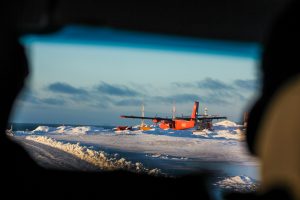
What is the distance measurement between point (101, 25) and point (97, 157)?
1.19 meters

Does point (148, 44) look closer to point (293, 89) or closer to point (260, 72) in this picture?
point (260, 72)

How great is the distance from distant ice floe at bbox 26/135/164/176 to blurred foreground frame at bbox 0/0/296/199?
76cm

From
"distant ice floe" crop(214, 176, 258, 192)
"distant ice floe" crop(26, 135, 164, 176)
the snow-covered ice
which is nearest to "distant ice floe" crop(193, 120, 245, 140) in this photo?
the snow-covered ice

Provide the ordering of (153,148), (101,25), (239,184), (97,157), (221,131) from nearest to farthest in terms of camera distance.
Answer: (101,25) < (239,184) < (97,157) < (221,131) < (153,148)

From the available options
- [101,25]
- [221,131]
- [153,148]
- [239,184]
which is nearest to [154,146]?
[153,148]

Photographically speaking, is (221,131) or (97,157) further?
(221,131)

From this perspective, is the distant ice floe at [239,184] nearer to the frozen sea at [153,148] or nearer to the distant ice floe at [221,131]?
the frozen sea at [153,148]

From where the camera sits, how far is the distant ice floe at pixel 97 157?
253cm

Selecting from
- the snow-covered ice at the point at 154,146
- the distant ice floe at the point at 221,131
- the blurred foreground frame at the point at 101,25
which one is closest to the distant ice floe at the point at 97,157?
the snow-covered ice at the point at 154,146

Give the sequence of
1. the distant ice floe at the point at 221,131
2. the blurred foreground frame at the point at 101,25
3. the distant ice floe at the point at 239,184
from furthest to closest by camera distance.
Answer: the distant ice floe at the point at 221,131, the distant ice floe at the point at 239,184, the blurred foreground frame at the point at 101,25

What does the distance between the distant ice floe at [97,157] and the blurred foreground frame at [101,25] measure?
2.50 ft

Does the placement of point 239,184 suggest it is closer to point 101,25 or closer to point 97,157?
point 97,157

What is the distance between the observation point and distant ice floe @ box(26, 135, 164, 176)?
8.29ft

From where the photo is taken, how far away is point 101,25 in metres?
1.93
